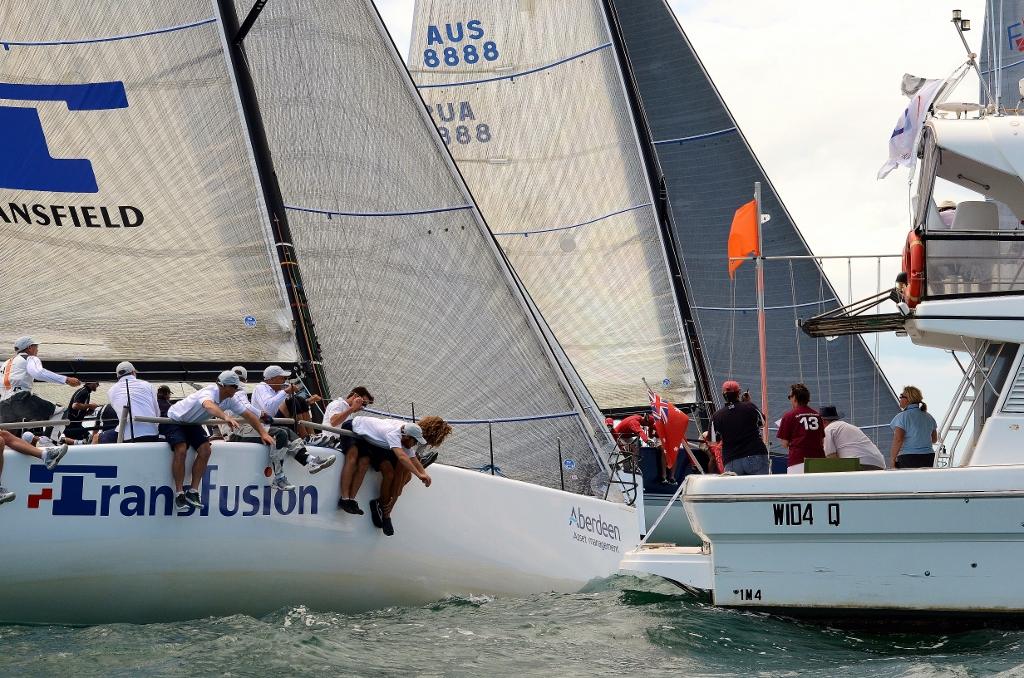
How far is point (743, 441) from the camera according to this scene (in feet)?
40.8

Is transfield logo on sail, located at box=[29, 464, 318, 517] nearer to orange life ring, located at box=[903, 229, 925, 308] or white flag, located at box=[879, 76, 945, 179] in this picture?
orange life ring, located at box=[903, 229, 925, 308]

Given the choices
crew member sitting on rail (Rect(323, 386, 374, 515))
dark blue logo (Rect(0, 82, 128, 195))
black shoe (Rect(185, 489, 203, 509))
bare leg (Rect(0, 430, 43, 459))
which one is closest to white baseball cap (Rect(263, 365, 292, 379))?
crew member sitting on rail (Rect(323, 386, 374, 515))

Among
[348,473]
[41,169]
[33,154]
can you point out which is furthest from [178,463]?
[33,154]

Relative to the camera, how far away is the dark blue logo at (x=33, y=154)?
41.4 ft

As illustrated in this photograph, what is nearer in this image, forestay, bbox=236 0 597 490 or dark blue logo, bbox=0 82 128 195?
dark blue logo, bbox=0 82 128 195

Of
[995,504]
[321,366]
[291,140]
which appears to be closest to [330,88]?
[291,140]

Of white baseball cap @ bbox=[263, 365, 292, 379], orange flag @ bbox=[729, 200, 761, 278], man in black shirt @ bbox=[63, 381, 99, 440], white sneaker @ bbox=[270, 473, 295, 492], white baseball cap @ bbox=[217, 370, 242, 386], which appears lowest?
white sneaker @ bbox=[270, 473, 295, 492]

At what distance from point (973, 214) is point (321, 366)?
18.0ft

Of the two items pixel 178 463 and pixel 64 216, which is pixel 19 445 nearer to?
pixel 178 463

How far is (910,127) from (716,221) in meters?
12.9

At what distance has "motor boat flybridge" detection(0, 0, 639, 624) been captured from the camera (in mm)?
10078

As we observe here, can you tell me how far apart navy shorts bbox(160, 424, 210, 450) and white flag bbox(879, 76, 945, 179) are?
6022 millimetres

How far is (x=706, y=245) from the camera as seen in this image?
25078 mm

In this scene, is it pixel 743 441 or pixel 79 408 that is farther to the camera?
pixel 743 441
